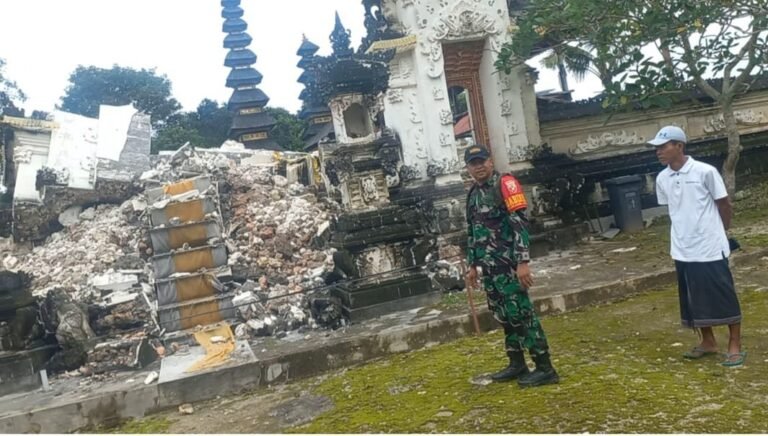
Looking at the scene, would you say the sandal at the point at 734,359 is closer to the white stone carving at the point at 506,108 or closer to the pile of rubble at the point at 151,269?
the pile of rubble at the point at 151,269

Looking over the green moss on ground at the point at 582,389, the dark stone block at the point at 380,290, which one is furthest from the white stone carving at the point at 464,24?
the green moss on ground at the point at 582,389

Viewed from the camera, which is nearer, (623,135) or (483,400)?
(483,400)

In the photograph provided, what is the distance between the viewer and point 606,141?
11359 mm

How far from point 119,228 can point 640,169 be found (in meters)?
9.40

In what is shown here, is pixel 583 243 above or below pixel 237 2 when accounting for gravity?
below

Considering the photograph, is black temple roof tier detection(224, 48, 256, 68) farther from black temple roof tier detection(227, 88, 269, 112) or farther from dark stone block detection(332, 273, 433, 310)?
dark stone block detection(332, 273, 433, 310)

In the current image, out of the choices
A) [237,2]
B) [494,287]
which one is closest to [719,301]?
[494,287]

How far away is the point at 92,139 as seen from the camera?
11.2m

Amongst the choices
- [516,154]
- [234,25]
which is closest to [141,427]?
[516,154]

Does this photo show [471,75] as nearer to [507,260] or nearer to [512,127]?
[512,127]

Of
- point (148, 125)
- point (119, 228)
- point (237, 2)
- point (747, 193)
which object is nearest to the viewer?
point (119, 228)

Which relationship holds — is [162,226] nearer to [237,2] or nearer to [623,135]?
[623,135]

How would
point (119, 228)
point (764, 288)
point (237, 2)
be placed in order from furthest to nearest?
point (237, 2), point (119, 228), point (764, 288)

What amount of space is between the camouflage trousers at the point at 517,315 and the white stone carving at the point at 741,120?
1013 centimetres
